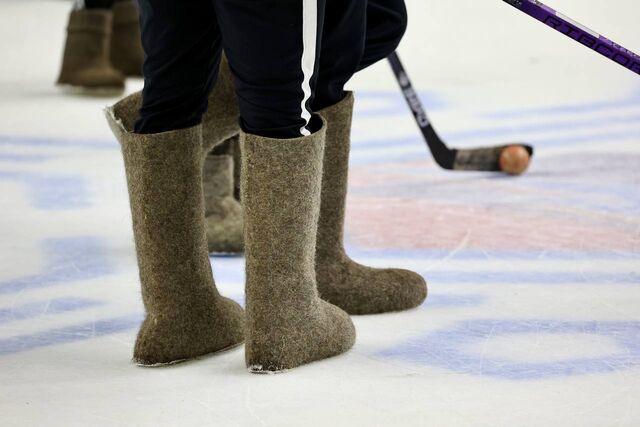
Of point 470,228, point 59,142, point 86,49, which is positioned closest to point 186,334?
point 470,228

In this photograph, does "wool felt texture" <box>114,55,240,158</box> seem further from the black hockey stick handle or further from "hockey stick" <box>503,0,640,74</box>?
the black hockey stick handle

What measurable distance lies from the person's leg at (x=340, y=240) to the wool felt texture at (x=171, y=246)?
0.75ft

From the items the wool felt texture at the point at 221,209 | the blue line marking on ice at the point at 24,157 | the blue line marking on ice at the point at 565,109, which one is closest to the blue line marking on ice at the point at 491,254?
the wool felt texture at the point at 221,209

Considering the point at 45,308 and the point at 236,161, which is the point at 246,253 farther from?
the point at 236,161

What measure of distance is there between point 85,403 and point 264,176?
1.11ft

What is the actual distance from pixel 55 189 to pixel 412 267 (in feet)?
3.11

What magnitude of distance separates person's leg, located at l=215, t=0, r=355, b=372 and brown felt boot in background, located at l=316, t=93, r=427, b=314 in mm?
219

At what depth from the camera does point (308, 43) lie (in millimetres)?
1337

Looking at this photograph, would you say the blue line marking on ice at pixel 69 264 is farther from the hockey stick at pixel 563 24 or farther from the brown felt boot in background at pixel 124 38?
the brown felt boot in background at pixel 124 38

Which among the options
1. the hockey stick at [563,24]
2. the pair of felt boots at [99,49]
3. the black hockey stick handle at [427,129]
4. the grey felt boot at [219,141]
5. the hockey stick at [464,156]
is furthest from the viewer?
the pair of felt boots at [99,49]

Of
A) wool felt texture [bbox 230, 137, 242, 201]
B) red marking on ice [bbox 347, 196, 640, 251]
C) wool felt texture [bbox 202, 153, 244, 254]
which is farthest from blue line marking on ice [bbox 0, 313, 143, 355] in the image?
red marking on ice [bbox 347, 196, 640, 251]

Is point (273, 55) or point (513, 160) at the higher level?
point (273, 55)

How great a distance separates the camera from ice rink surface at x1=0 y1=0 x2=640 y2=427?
53.0 inches

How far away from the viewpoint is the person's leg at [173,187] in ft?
4.68
